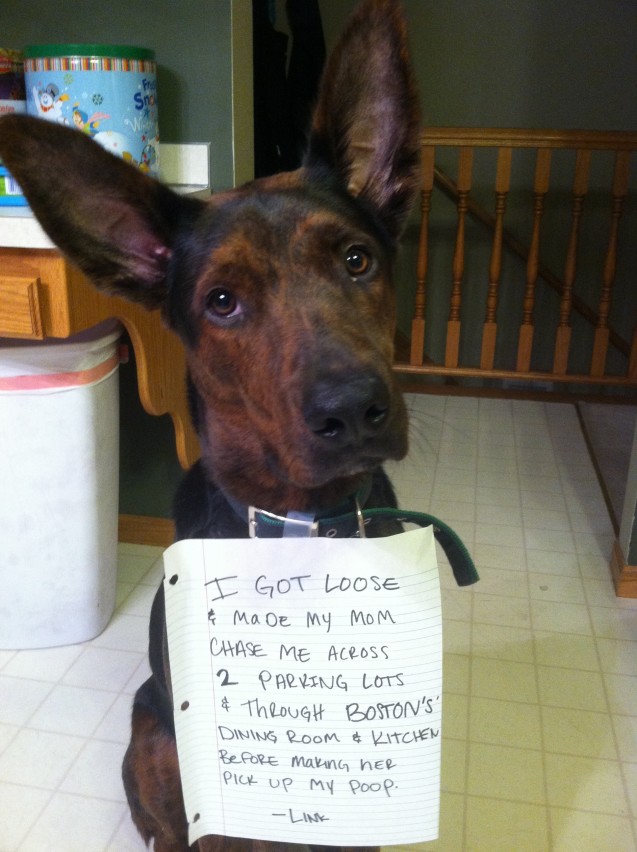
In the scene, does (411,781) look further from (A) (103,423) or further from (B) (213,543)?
(A) (103,423)

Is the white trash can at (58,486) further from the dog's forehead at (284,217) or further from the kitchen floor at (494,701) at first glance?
the dog's forehead at (284,217)

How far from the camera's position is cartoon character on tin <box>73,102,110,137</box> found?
1.67m

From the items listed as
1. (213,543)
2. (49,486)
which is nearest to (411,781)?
(213,543)

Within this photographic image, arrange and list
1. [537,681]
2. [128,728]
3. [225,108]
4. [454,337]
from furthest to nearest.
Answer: [454,337], [225,108], [537,681], [128,728]

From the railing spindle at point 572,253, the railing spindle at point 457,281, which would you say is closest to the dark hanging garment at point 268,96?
the railing spindle at point 457,281

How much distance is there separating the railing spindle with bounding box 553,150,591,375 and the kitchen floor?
1.06m

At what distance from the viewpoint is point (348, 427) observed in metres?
0.81

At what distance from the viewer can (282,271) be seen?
0.94m

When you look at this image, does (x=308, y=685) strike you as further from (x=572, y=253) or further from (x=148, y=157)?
(x=572, y=253)

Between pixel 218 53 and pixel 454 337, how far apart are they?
1948 mm

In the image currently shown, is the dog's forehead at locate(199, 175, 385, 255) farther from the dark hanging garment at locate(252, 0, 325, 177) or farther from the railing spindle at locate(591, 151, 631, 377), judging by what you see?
the railing spindle at locate(591, 151, 631, 377)

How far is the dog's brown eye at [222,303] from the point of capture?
38.1 inches

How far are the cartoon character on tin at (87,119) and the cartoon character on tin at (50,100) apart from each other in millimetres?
26

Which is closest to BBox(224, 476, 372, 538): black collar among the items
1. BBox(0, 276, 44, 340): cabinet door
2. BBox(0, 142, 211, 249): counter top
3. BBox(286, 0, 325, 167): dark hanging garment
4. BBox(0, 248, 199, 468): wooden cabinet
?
BBox(0, 248, 199, 468): wooden cabinet
